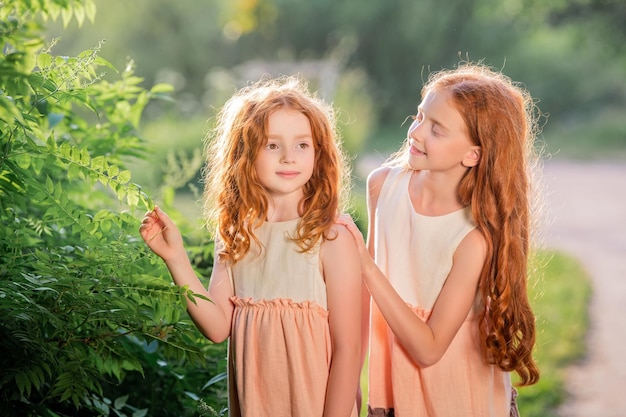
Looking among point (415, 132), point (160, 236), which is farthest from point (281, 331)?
point (415, 132)

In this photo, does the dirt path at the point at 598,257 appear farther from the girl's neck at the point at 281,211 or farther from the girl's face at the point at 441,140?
the girl's neck at the point at 281,211

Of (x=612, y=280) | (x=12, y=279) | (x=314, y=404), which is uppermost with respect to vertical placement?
(x=612, y=280)

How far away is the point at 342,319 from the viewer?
6.80 ft

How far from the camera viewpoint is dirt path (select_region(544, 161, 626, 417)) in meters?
5.00

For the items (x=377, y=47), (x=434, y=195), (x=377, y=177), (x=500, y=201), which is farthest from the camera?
(x=377, y=47)

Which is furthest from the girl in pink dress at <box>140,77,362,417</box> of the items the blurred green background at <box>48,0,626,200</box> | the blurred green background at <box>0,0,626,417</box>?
the blurred green background at <box>48,0,626,200</box>

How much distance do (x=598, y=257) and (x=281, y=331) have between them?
282 inches

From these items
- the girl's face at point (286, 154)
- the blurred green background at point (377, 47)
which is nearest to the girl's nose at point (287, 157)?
the girl's face at point (286, 154)

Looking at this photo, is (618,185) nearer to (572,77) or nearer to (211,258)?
(572,77)

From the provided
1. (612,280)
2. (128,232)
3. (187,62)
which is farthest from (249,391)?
(187,62)

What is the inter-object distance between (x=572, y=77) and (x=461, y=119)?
18186mm

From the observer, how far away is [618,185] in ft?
42.1

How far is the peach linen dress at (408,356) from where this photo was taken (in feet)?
7.63

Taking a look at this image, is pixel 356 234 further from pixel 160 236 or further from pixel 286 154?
pixel 160 236
